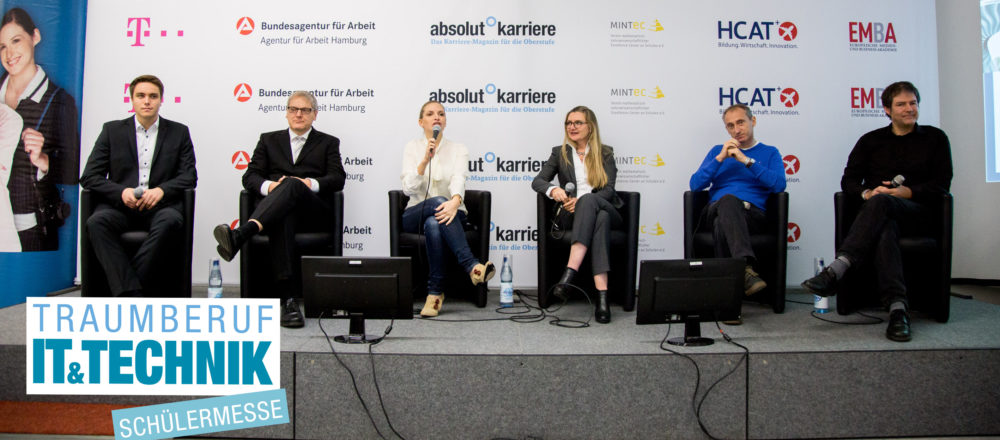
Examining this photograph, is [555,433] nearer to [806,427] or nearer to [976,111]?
[806,427]

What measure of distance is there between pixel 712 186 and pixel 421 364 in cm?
199

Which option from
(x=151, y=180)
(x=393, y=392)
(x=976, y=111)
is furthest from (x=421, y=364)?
(x=976, y=111)

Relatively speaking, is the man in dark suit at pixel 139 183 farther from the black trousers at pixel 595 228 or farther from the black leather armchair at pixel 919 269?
the black leather armchair at pixel 919 269

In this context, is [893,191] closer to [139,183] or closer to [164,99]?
[139,183]

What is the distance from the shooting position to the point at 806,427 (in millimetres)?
2066

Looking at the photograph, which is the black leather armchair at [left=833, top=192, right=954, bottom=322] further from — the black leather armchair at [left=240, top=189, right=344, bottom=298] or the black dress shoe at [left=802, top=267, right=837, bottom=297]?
the black leather armchair at [left=240, top=189, right=344, bottom=298]

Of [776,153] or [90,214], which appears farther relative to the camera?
[776,153]

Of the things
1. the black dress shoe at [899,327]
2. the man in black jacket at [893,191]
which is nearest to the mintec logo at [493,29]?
the man in black jacket at [893,191]

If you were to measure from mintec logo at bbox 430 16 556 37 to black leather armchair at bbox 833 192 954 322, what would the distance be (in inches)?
77.7

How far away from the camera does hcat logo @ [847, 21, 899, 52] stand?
3742 millimetres

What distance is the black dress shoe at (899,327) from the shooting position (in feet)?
7.37

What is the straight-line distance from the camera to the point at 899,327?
2279 millimetres

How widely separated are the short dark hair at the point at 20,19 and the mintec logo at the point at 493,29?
2.24m

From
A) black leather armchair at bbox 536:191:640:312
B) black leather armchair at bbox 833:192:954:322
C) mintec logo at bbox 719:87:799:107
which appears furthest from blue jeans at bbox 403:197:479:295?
mintec logo at bbox 719:87:799:107
